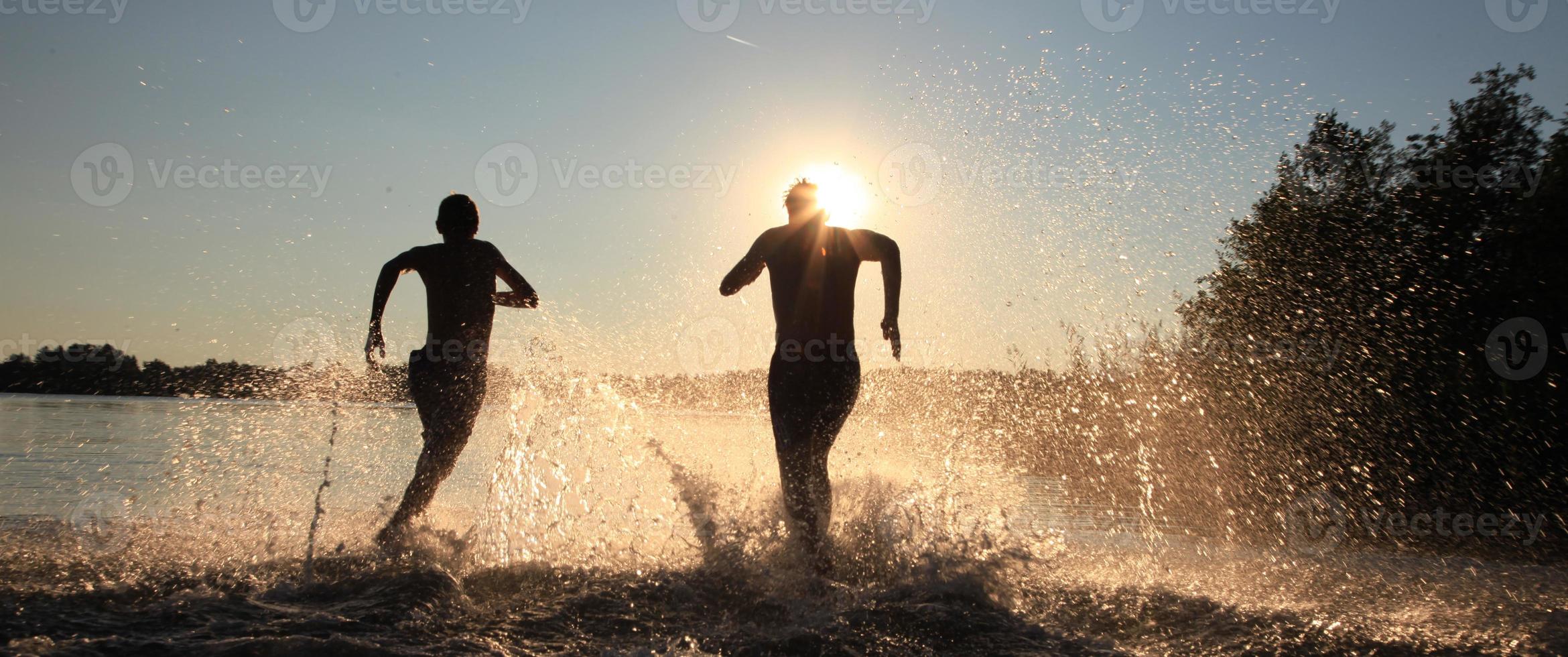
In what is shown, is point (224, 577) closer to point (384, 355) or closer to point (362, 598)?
point (362, 598)

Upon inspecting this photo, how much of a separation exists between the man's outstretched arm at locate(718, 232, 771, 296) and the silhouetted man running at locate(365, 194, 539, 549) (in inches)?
57.6

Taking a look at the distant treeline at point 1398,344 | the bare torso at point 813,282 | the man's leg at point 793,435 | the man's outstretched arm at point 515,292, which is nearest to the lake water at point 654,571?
the man's leg at point 793,435

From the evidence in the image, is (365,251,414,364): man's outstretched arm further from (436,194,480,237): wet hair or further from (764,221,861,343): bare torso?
(764,221,861,343): bare torso

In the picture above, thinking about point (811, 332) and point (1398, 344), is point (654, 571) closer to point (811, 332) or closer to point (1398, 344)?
point (811, 332)

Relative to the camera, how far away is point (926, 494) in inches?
231

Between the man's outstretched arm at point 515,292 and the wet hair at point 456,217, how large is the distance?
0.33m

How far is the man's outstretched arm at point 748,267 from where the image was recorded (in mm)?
5609

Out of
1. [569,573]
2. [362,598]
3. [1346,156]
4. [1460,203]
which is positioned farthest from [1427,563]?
[1346,156]

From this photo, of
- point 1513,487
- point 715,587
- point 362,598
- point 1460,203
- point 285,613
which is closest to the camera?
point 285,613

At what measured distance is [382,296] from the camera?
5.82 metres

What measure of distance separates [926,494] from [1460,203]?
1282 cm

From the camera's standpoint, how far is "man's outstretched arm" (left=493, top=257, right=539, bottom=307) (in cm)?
614

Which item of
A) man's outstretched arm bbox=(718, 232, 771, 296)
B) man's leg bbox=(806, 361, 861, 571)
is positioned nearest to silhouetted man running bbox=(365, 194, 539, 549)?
man's outstretched arm bbox=(718, 232, 771, 296)

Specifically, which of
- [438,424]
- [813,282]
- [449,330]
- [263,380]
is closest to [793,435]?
[813,282]
